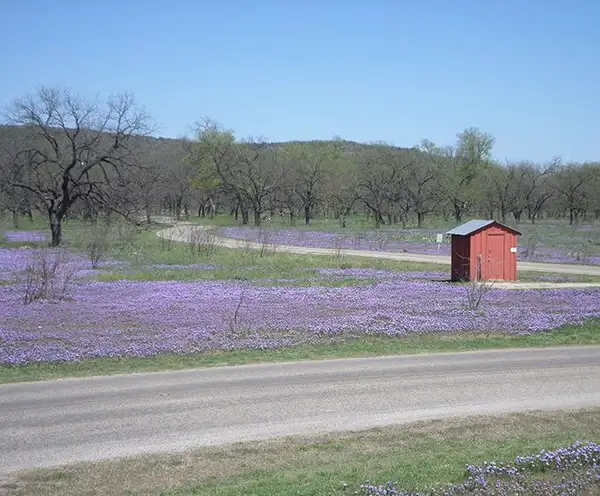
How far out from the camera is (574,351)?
14.9 meters

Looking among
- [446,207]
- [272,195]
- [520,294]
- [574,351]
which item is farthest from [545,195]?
[574,351]

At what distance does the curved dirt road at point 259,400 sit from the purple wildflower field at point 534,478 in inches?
89.8

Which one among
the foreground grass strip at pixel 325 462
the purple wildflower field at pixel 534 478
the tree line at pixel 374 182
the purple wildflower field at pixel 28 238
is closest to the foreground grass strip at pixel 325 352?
the foreground grass strip at pixel 325 462

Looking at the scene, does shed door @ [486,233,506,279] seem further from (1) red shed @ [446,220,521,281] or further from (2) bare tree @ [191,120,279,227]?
(2) bare tree @ [191,120,279,227]

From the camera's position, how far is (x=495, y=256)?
1118 inches

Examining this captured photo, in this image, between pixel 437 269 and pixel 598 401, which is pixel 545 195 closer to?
pixel 437 269

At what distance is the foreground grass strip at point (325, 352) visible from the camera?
12617 mm

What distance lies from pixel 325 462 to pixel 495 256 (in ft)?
72.9

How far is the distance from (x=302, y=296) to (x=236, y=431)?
13632mm

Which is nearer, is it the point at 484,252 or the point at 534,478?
the point at 534,478

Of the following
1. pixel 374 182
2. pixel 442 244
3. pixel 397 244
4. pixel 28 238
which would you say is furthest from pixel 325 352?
pixel 374 182

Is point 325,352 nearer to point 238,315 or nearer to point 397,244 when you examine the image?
point 238,315

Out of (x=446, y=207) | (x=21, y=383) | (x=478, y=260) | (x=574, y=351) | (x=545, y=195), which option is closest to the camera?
(x=21, y=383)

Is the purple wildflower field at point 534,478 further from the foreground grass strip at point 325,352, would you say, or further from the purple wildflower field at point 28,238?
the purple wildflower field at point 28,238
